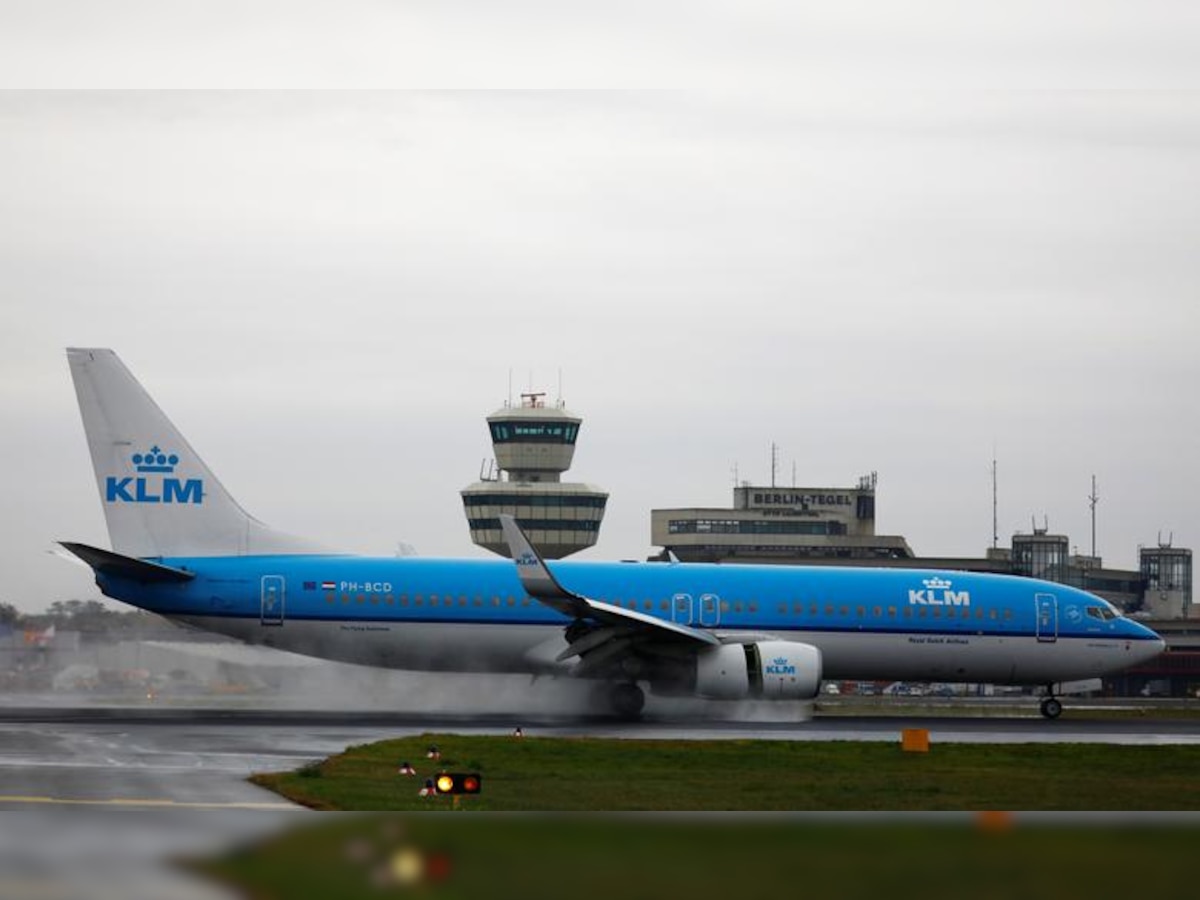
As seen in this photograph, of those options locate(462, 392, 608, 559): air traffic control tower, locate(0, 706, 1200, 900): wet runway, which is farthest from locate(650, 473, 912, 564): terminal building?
locate(0, 706, 1200, 900): wet runway

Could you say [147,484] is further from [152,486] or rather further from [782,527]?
[782,527]

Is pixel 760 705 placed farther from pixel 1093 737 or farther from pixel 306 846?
pixel 306 846

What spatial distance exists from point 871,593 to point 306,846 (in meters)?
37.0

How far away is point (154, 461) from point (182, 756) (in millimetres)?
16798

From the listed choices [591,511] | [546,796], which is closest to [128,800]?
[546,796]

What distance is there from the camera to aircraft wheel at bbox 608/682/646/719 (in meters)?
39.7

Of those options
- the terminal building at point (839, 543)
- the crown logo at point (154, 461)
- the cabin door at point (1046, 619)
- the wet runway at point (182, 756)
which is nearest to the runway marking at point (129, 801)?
the wet runway at point (182, 756)

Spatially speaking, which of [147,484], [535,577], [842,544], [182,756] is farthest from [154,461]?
[842,544]

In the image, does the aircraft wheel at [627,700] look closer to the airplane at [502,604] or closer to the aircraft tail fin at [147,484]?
the airplane at [502,604]

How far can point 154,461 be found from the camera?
137ft

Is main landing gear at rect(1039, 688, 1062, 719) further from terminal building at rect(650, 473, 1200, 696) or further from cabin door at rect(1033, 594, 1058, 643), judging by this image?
terminal building at rect(650, 473, 1200, 696)

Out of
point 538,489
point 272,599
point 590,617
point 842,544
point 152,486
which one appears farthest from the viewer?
point 842,544

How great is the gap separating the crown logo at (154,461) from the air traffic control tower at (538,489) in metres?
73.8

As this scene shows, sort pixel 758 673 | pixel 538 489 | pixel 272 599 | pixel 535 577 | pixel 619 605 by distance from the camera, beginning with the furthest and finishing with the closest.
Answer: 1. pixel 538 489
2. pixel 619 605
3. pixel 272 599
4. pixel 758 673
5. pixel 535 577
